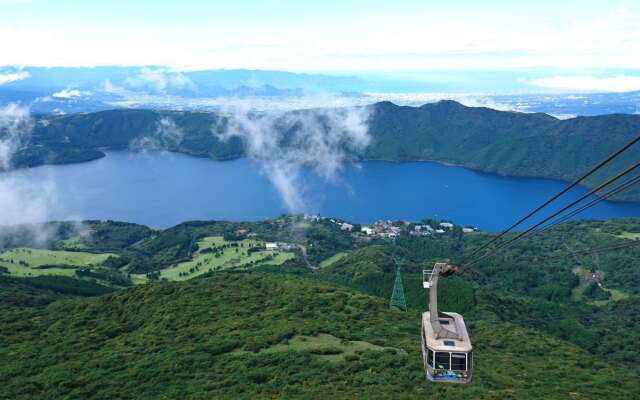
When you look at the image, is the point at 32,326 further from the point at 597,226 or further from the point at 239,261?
the point at 597,226

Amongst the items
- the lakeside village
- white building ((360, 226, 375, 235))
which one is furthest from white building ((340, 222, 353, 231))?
white building ((360, 226, 375, 235))

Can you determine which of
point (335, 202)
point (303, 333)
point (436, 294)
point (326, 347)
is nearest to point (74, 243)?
point (335, 202)

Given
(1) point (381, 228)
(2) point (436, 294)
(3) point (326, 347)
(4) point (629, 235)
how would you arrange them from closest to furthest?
(2) point (436, 294) → (3) point (326, 347) → (4) point (629, 235) → (1) point (381, 228)

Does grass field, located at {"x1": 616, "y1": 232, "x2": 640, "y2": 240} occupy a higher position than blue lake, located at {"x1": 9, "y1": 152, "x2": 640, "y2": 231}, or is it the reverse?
grass field, located at {"x1": 616, "y1": 232, "x2": 640, "y2": 240}

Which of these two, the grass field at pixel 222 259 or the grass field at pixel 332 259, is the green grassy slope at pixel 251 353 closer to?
the grass field at pixel 222 259

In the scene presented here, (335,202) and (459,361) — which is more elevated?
(459,361)

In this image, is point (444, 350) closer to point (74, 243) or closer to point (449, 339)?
point (449, 339)

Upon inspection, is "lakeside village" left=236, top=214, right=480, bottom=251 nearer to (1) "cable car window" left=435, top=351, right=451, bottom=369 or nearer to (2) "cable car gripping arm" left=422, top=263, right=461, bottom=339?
(2) "cable car gripping arm" left=422, top=263, right=461, bottom=339
